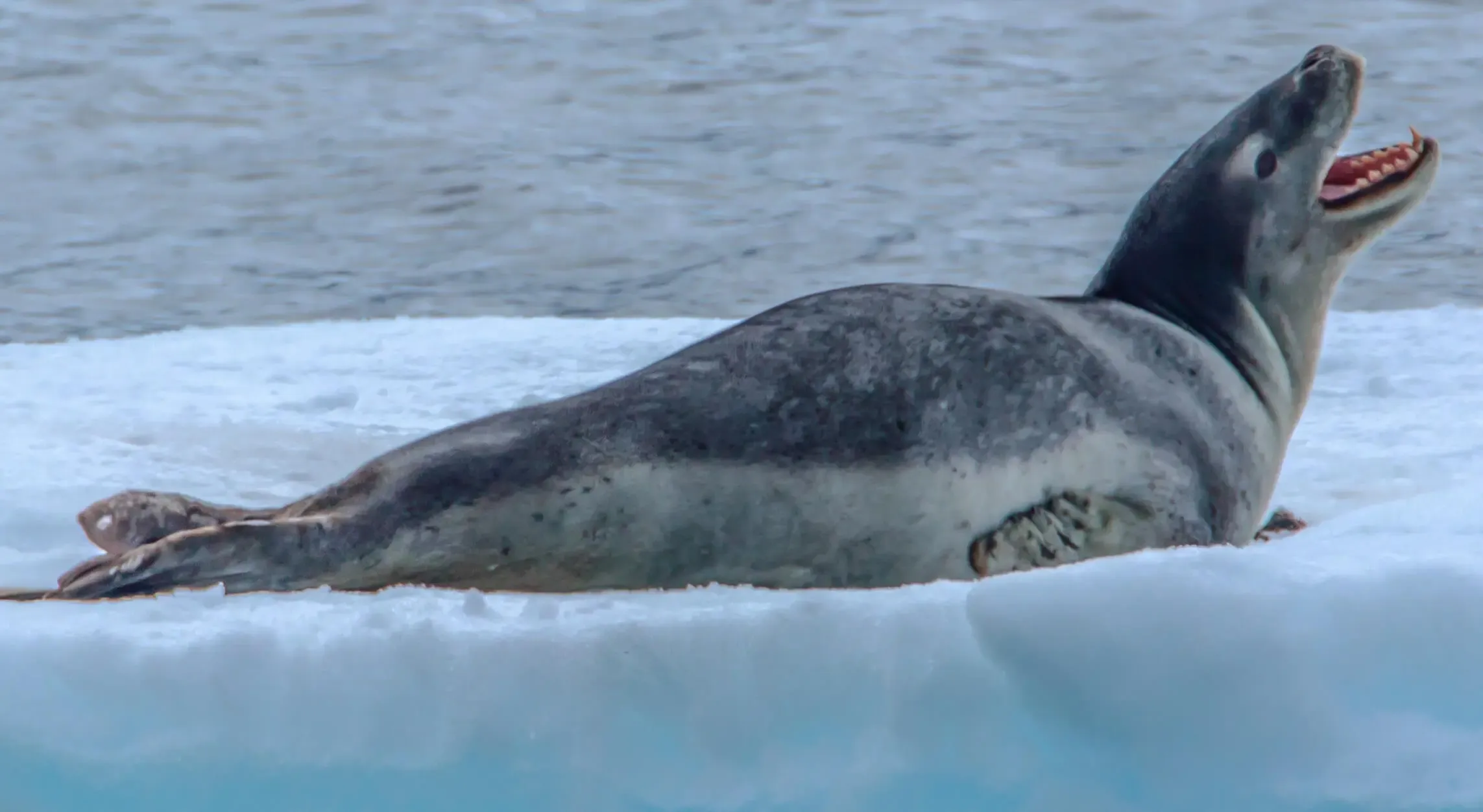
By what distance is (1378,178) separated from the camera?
2959mm

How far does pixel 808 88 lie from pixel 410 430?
460 inches

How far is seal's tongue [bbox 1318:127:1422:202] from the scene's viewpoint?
2.95 metres

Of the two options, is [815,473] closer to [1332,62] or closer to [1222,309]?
[1222,309]

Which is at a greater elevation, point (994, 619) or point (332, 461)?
point (994, 619)

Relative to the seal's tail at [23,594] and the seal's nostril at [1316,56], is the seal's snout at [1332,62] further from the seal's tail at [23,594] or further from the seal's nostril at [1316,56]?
the seal's tail at [23,594]

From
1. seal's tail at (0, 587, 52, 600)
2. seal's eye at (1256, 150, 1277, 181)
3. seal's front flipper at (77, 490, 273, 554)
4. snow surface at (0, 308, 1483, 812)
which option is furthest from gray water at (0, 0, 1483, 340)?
snow surface at (0, 308, 1483, 812)

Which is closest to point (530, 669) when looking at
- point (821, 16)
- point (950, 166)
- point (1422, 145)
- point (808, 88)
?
point (1422, 145)

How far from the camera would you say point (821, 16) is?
1752cm

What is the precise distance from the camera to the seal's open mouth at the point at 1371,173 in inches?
115

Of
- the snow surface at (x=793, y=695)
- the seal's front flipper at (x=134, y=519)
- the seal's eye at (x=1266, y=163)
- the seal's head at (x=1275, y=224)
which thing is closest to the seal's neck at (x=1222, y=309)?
the seal's head at (x=1275, y=224)

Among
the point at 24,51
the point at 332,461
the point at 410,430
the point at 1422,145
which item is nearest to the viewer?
the point at 1422,145

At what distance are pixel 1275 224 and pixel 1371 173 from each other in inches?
9.2

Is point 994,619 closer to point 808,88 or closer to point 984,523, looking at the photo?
point 984,523

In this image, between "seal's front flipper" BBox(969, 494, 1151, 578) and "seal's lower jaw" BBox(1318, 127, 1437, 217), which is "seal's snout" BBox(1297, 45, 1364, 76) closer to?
"seal's lower jaw" BBox(1318, 127, 1437, 217)
